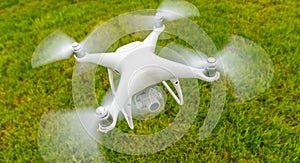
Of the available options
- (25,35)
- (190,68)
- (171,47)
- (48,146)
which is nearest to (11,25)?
(25,35)

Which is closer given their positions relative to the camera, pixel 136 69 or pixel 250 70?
pixel 136 69

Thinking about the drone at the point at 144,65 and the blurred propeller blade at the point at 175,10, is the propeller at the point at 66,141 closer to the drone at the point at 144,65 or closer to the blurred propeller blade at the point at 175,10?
the drone at the point at 144,65

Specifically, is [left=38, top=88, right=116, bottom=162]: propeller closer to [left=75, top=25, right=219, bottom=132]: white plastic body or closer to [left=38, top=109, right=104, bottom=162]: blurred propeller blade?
[left=38, top=109, right=104, bottom=162]: blurred propeller blade

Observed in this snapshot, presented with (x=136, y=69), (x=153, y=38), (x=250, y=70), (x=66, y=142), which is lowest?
(x=66, y=142)

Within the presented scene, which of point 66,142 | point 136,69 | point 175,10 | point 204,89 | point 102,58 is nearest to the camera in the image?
point 136,69

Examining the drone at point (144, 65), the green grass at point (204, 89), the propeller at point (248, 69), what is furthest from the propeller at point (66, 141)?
the propeller at point (248, 69)

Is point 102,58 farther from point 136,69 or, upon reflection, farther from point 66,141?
point 66,141

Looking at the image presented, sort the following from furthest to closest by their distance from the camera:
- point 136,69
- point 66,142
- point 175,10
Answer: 1. point 66,142
2. point 175,10
3. point 136,69

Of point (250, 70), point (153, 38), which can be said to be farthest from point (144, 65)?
point (250, 70)

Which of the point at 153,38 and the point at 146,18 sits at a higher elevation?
the point at 146,18
